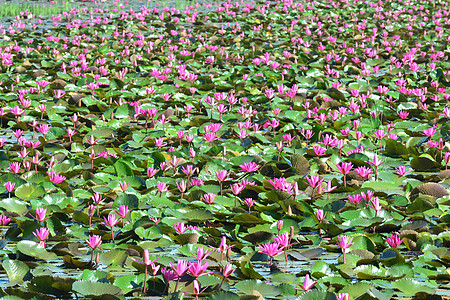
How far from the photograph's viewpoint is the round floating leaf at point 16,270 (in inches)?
113

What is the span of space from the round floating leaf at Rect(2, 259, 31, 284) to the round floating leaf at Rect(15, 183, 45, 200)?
129cm

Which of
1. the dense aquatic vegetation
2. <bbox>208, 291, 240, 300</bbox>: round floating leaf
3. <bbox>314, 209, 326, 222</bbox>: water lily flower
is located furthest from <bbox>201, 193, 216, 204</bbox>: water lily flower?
<bbox>208, 291, 240, 300</bbox>: round floating leaf

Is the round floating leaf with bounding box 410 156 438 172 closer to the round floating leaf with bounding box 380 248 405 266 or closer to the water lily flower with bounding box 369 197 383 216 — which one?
the water lily flower with bounding box 369 197 383 216

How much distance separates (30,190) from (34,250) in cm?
110

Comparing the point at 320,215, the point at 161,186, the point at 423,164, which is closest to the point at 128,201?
the point at 161,186

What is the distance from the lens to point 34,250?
10.4 feet

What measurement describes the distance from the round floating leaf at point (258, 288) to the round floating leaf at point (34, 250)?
3.88 feet

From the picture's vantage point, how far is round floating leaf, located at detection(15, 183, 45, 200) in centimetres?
414

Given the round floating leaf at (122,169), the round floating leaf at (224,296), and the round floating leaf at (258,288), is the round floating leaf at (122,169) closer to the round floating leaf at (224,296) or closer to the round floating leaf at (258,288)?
the round floating leaf at (258,288)

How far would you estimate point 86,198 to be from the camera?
4113mm

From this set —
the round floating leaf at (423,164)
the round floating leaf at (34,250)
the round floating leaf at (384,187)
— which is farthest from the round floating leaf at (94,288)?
the round floating leaf at (423,164)

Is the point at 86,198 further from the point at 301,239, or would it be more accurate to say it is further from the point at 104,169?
the point at 301,239

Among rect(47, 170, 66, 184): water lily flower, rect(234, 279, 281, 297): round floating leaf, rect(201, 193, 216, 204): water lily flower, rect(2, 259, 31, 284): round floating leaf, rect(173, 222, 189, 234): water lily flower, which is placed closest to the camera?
rect(234, 279, 281, 297): round floating leaf

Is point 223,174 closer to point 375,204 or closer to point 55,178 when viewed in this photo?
point 375,204
